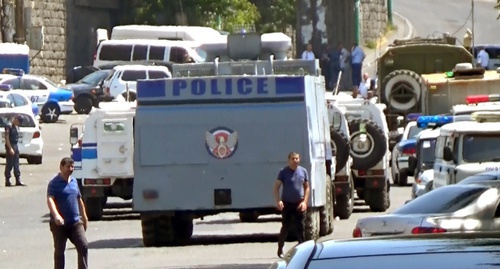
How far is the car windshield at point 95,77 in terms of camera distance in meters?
52.5

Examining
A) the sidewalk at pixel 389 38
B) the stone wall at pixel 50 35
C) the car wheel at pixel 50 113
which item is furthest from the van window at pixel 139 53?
the sidewalk at pixel 389 38

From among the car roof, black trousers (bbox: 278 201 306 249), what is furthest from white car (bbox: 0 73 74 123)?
the car roof

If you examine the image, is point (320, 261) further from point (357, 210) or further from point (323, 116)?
point (357, 210)

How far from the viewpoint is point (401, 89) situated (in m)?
38.2

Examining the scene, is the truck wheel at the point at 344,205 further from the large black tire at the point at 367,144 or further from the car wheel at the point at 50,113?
the car wheel at the point at 50,113

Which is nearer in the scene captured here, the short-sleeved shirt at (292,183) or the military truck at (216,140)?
the short-sleeved shirt at (292,183)

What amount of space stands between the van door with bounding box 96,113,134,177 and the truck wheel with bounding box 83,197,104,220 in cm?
68

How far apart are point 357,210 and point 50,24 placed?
35365 millimetres

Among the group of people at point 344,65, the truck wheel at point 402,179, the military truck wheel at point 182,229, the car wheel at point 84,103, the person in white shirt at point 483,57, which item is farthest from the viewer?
the group of people at point 344,65

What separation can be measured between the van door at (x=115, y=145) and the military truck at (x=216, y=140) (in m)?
3.90

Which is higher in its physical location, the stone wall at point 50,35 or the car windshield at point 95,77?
the stone wall at point 50,35

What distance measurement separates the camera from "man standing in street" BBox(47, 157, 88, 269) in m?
16.6

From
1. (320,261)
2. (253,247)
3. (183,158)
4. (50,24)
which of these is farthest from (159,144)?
(50,24)

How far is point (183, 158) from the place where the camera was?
22.2m
